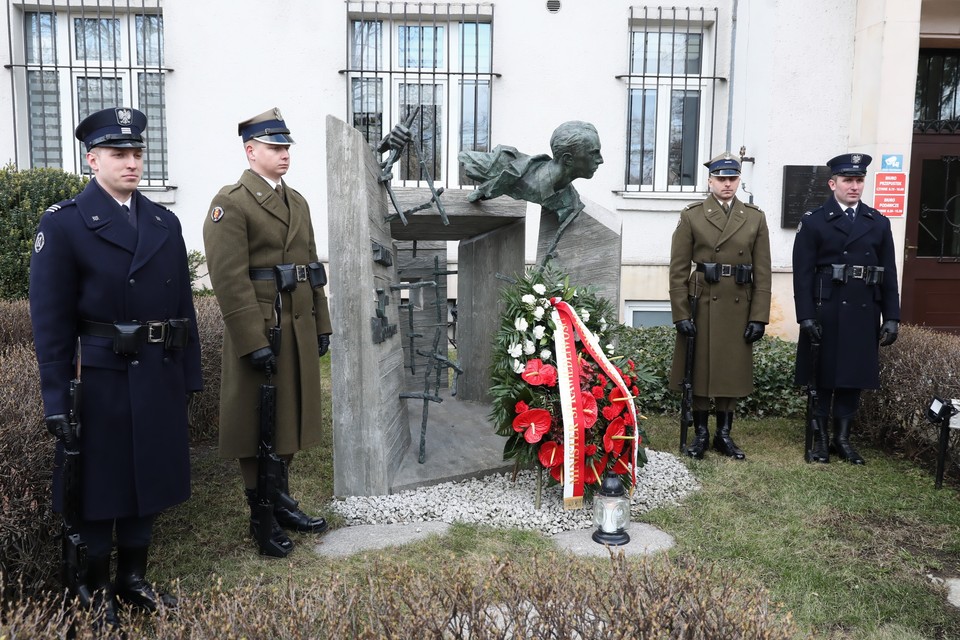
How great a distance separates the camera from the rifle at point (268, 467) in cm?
317

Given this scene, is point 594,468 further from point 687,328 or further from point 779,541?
point 687,328

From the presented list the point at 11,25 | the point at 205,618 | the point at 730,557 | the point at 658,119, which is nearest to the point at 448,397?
the point at 730,557

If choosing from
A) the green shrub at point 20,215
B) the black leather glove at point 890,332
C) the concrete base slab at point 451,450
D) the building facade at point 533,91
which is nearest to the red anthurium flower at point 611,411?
the concrete base slab at point 451,450

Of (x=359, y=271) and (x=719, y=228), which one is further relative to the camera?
(x=719, y=228)

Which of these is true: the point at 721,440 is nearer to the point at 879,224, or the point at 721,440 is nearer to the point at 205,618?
the point at 879,224

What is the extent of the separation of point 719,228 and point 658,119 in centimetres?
446

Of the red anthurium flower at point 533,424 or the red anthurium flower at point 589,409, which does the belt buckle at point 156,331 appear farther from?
the red anthurium flower at point 589,409

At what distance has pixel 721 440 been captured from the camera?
16.2 feet

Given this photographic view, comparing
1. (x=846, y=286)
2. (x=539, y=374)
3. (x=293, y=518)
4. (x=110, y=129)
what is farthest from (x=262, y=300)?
(x=846, y=286)

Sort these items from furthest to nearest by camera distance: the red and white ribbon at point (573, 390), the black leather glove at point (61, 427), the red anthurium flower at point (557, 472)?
the red anthurium flower at point (557, 472)
the red and white ribbon at point (573, 390)
the black leather glove at point (61, 427)

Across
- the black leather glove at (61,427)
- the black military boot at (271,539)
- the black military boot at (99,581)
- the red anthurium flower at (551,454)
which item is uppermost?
the black leather glove at (61,427)

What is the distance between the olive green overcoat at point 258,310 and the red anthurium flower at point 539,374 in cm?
106

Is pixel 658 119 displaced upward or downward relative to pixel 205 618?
upward

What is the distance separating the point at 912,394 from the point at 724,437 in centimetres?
121
